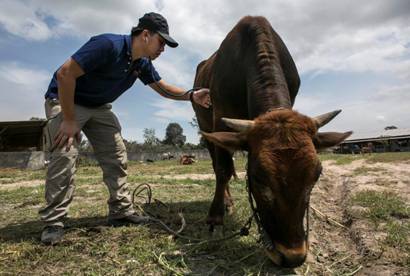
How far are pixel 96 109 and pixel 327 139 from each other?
2819mm

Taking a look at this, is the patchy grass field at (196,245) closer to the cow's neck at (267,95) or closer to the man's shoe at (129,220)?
the man's shoe at (129,220)

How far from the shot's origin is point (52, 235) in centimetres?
396

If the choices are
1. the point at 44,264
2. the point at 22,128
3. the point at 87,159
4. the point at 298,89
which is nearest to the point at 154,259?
the point at 44,264

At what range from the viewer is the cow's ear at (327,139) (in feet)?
11.0

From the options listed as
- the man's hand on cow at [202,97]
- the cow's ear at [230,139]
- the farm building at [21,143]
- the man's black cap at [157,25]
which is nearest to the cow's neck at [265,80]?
the cow's ear at [230,139]

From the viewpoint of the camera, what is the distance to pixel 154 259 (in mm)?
3490

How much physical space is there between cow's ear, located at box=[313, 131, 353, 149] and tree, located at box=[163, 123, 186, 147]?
87842 millimetres

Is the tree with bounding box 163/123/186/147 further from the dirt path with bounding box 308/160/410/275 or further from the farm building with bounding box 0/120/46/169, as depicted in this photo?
the dirt path with bounding box 308/160/410/275

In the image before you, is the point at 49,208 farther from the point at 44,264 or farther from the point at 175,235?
the point at 175,235

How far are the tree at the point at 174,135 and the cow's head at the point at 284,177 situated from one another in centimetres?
8808

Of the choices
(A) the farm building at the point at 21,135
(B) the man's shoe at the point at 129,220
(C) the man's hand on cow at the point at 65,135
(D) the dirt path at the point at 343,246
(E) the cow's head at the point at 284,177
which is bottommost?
(D) the dirt path at the point at 343,246

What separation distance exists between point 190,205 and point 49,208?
268 centimetres

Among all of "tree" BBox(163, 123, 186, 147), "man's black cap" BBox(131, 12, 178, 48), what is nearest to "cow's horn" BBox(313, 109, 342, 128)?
"man's black cap" BBox(131, 12, 178, 48)

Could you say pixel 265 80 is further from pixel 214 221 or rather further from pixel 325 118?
pixel 214 221
